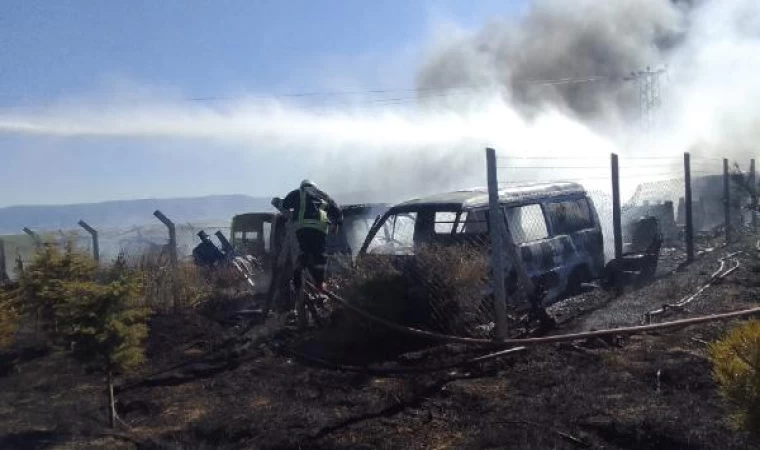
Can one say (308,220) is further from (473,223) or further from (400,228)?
(473,223)

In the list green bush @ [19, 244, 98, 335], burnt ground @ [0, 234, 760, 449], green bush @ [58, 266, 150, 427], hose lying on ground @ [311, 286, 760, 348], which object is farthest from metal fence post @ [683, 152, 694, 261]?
green bush @ [58, 266, 150, 427]

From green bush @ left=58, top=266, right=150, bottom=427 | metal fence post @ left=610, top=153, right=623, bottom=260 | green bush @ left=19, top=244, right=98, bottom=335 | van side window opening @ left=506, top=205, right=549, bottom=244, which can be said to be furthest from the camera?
metal fence post @ left=610, top=153, right=623, bottom=260

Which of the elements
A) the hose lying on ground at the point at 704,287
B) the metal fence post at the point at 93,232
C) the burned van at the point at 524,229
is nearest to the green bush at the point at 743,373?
the hose lying on ground at the point at 704,287

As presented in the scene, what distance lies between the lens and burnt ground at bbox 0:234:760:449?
500 centimetres

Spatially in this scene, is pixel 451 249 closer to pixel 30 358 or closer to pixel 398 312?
pixel 398 312

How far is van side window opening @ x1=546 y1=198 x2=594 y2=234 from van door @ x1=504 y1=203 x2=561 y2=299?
0.28 meters

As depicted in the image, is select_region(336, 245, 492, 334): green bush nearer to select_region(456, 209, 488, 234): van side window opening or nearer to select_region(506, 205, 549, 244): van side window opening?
select_region(456, 209, 488, 234): van side window opening

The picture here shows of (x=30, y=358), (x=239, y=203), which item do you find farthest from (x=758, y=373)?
(x=239, y=203)

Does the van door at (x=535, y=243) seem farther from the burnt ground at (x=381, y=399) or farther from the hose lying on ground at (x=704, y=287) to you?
the hose lying on ground at (x=704, y=287)

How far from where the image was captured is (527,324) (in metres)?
7.85

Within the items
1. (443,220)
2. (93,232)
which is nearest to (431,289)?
(443,220)

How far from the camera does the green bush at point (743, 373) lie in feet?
11.2

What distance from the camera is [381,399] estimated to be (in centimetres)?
604

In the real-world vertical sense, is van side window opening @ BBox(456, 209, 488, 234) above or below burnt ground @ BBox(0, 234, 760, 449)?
above
